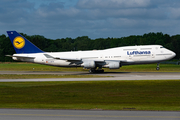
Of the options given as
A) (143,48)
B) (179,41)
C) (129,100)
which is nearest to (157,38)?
(179,41)

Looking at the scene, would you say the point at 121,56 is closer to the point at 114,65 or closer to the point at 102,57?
the point at 114,65

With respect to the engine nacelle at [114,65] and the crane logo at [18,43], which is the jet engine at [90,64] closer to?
the engine nacelle at [114,65]

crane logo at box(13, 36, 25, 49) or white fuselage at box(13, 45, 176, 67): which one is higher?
crane logo at box(13, 36, 25, 49)

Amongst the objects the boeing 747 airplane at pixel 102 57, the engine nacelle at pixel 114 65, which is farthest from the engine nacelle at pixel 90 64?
the engine nacelle at pixel 114 65

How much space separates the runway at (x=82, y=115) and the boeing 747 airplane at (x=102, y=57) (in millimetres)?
33325

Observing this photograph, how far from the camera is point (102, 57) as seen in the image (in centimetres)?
5031

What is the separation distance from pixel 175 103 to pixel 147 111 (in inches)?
164

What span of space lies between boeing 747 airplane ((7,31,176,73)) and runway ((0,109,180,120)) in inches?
1312

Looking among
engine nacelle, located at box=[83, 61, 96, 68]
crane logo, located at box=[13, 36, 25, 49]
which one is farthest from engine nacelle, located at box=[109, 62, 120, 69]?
crane logo, located at box=[13, 36, 25, 49]

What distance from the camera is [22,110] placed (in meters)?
14.8

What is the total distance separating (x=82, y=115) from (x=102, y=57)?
122 feet

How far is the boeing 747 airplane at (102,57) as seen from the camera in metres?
48.7

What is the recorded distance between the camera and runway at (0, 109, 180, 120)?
12602 mm

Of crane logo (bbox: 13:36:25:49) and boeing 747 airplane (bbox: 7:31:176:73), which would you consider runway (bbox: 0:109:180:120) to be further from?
crane logo (bbox: 13:36:25:49)
